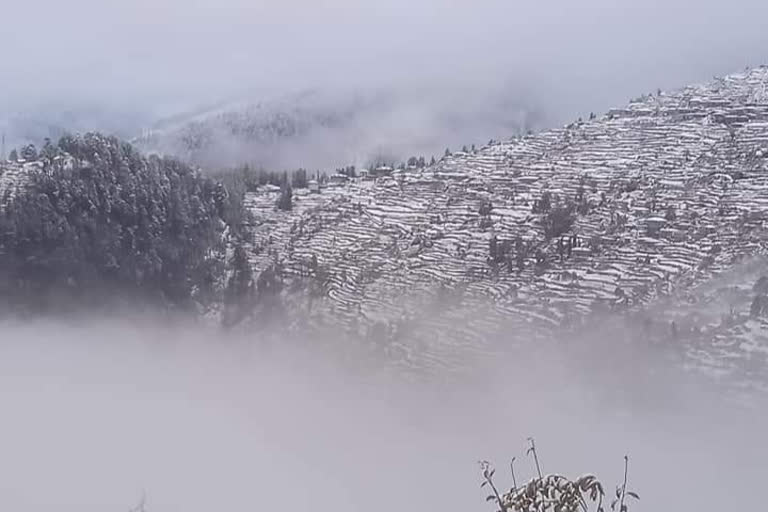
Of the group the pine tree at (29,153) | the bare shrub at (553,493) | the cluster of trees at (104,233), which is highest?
the bare shrub at (553,493)

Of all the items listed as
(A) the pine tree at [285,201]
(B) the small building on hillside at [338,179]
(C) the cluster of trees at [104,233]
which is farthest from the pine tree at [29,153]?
(B) the small building on hillside at [338,179]

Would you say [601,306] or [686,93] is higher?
[686,93]

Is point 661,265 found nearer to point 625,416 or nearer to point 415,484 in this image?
point 625,416

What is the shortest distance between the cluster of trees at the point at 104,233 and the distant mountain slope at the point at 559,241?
7.51 feet

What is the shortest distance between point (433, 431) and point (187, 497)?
21.5 feet

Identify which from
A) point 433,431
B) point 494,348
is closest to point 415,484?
point 433,431

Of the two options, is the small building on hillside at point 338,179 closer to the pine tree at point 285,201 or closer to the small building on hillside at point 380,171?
the small building on hillside at point 380,171

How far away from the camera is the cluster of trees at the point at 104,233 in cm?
2783

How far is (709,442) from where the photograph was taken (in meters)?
19.8

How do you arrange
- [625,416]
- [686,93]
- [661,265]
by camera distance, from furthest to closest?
[686,93]
[661,265]
[625,416]

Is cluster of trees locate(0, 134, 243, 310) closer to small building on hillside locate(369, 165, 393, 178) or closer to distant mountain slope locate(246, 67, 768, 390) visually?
distant mountain slope locate(246, 67, 768, 390)

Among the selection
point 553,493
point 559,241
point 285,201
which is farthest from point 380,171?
point 553,493

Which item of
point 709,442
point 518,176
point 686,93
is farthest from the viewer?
point 686,93

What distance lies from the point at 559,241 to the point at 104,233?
14.5 m
